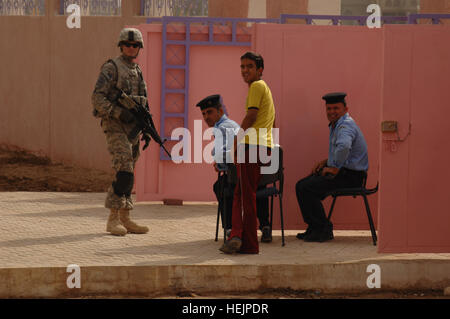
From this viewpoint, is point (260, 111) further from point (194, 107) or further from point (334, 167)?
point (194, 107)

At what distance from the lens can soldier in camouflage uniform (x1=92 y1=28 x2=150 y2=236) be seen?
771 cm

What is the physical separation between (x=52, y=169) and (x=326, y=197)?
8129mm

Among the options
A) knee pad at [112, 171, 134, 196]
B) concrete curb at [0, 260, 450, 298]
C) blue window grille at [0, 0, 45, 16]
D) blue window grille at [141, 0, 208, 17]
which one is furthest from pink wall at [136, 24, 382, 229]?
blue window grille at [0, 0, 45, 16]

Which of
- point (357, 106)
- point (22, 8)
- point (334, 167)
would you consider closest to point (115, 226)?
point (334, 167)

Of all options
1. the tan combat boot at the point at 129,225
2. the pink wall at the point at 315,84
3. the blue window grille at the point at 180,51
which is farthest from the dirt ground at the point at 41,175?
the pink wall at the point at 315,84

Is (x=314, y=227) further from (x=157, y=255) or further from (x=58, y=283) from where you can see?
(x=58, y=283)

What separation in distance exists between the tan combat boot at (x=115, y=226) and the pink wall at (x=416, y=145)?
2.58 meters

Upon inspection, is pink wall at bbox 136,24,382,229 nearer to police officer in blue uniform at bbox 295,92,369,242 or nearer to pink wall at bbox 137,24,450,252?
pink wall at bbox 137,24,450,252

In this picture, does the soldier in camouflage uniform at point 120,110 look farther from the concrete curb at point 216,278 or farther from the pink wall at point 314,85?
the concrete curb at point 216,278

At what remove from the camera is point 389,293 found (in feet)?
20.8

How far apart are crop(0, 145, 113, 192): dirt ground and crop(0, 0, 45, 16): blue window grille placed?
8.60 feet

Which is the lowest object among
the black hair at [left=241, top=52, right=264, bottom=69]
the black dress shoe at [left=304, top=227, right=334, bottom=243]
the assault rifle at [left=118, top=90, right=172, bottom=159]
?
the black dress shoe at [left=304, top=227, right=334, bottom=243]

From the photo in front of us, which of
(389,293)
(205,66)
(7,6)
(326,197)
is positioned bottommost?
(389,293)
